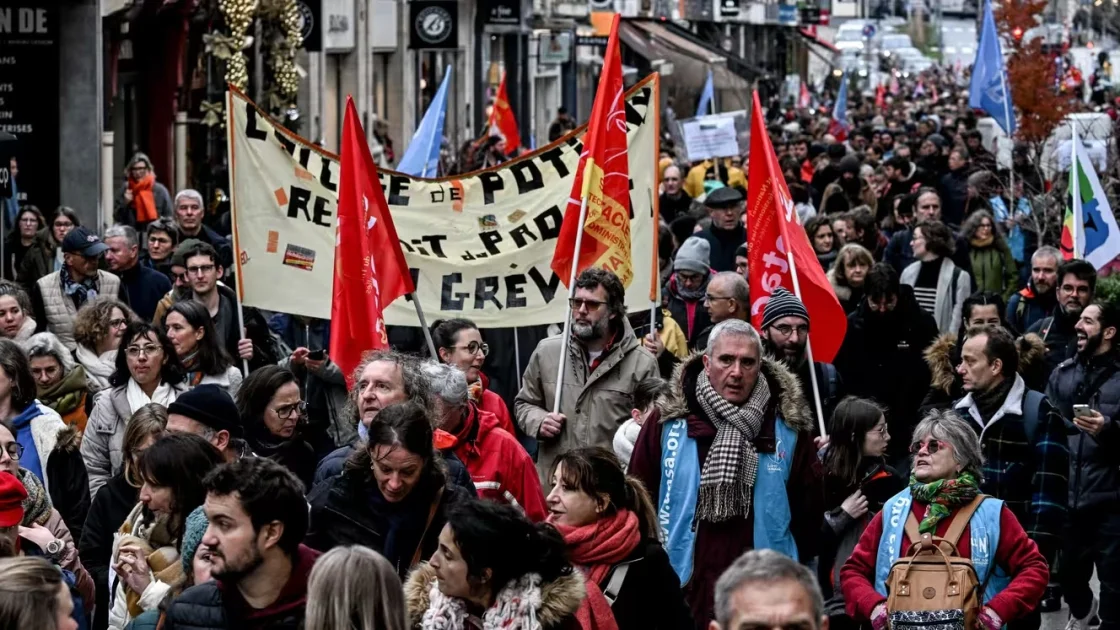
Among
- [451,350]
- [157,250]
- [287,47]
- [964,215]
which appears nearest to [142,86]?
[287,47]

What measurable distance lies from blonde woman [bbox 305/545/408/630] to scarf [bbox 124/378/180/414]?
3902 mm

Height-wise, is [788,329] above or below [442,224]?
below

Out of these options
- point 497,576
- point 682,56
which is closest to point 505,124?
point 497,576

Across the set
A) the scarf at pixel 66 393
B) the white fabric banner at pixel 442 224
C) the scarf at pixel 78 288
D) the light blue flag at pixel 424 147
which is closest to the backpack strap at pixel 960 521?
the white fabric banner at pixel 442 224

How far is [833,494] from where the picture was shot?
7.94 metres

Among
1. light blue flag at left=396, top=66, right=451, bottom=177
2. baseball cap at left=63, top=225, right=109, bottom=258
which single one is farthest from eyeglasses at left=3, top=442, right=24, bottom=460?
light blue flag at left=396, top=66, right=451, bottom=177

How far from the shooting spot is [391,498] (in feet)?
20.6

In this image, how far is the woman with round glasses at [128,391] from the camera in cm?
845

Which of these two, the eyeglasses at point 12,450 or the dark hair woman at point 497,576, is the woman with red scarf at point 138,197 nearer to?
the eyeglasses at point 12,450

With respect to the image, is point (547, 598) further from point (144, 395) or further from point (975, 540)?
point (144, 395)

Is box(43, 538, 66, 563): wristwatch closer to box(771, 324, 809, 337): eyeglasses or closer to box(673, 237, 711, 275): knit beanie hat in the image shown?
box(771, 324, 809, 337): eyeglasses

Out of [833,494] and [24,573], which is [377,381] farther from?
[24,573]

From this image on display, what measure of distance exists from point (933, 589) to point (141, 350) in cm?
365

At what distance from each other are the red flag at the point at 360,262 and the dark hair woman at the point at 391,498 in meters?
2.72
